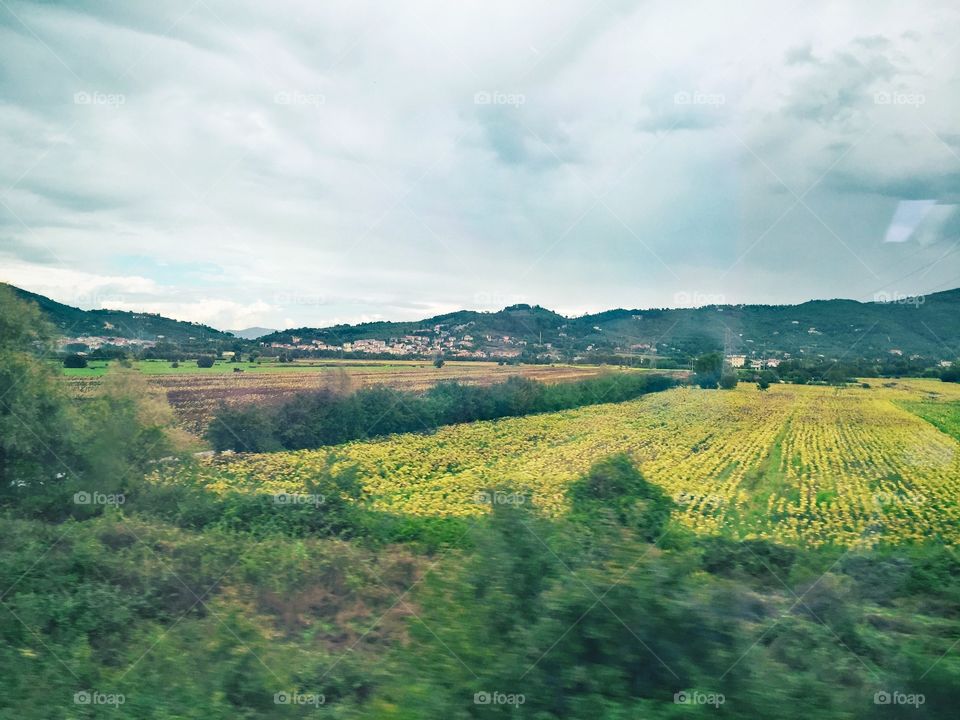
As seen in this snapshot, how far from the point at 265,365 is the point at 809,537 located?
2753 centimetres

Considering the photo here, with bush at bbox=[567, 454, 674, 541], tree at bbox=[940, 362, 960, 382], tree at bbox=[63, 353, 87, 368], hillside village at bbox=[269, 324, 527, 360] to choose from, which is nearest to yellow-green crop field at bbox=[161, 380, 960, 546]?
tree at bbox=[940, 362, 960, 382]

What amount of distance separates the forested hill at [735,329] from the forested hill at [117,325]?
4.49 meters

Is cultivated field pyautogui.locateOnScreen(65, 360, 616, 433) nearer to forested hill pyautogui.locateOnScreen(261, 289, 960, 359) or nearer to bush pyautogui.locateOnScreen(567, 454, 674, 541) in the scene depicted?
forested hill pyautogui.locateOnScreen(261, 289, 960, 359)

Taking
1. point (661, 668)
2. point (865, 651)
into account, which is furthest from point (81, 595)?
point (865, 651)

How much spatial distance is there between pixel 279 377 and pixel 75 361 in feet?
39.7

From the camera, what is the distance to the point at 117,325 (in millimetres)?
22375

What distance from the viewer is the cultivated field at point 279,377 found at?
19.2 meters

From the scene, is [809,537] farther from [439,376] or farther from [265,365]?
[265,365]

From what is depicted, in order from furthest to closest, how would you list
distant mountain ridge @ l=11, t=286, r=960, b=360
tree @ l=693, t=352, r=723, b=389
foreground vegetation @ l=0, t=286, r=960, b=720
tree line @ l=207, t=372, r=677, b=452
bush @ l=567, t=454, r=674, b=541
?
tree @ l=693, t=352, r=723, b=389 < tree line @ l=207, t=372, r=677, b=452 < distant mountain ridge @ l=11, t=286, r=960, b=360 < bush @ l=567, t=454, r=674, b=541 < foreground vegetation @ l=0, t=286, r=960, b=720

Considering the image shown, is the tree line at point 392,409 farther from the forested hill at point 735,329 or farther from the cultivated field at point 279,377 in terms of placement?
the forested hill at point 735,329

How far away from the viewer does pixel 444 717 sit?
3.71m

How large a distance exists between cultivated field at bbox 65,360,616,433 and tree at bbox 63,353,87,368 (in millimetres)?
237

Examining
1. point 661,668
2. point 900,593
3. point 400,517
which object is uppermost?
point 661,668

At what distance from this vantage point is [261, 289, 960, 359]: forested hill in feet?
61.7
